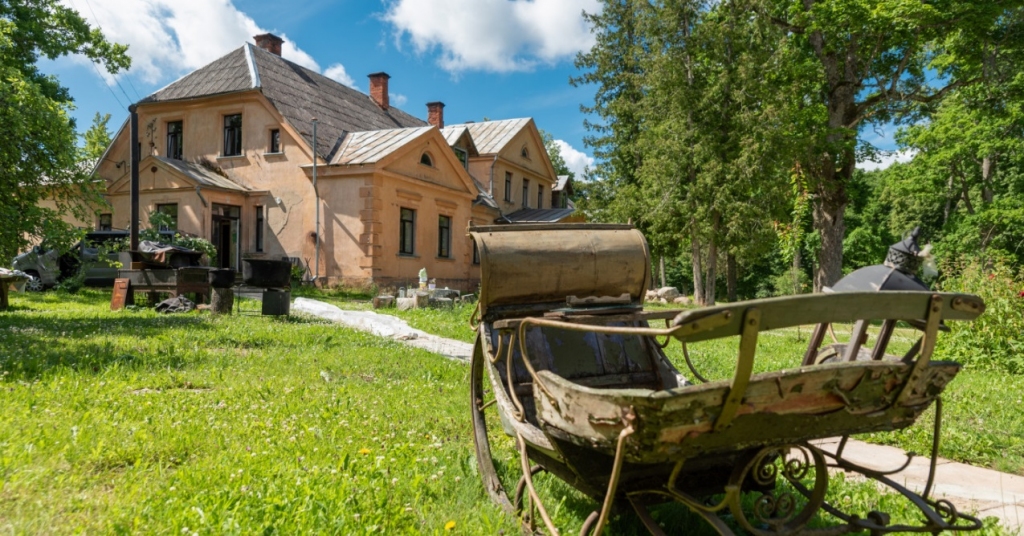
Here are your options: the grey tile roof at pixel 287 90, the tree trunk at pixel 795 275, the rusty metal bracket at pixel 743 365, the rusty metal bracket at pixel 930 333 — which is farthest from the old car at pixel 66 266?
the rusty metal bracket at pixel 930 333

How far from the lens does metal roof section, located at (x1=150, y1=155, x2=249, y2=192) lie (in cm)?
2108

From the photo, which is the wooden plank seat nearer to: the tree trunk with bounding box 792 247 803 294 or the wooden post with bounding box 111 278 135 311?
the tree trunk with bounding box 792 247 803 294

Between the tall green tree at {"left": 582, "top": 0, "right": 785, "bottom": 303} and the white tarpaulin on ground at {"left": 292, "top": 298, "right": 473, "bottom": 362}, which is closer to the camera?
the white tarpaulin on ground at {"left": 292, "top": 298, "right": 473, "bottom": 362}

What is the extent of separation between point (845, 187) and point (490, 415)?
19.3 metres

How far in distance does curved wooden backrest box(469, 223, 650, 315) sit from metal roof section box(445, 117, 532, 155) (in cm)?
2770

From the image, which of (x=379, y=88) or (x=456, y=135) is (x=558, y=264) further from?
(x=379, y=88)

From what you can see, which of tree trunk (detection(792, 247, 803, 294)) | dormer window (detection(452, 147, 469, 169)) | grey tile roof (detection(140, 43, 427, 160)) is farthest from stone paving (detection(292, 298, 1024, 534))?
dormer window (detection(452, 147, 469, 169))

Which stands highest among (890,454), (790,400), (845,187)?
(845,187)

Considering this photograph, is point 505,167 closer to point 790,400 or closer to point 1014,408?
point 1014,408

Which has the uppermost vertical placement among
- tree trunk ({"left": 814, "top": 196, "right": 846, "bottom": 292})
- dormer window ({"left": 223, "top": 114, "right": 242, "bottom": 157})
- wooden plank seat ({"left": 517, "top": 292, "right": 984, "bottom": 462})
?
dormer window ({"left": 223, "top": 114, "right": 242, "bottom": 157})

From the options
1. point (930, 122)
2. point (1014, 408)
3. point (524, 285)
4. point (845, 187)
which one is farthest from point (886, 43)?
point (524, 285)

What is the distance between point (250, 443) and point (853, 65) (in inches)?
822

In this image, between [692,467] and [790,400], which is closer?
[790,400]

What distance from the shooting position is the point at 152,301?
13.7 metres
